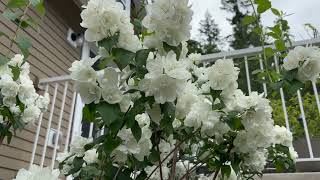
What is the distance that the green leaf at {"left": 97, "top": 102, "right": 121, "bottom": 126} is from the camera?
1112 millimetres

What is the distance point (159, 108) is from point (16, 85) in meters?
1.25

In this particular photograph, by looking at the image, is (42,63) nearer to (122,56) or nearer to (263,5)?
(263,5)

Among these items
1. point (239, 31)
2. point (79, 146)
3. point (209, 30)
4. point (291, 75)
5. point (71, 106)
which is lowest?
point (79, 146)

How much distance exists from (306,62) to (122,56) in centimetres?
72

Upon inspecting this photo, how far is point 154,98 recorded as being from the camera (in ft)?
3.86

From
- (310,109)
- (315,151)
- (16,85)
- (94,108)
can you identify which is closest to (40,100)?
(16,85)

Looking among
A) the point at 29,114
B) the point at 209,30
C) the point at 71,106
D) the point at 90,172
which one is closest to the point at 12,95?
the point at 29,114

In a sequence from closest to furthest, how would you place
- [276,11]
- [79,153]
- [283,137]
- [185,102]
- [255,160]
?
[185,102], [255,160], [79,153], [276,11], [283,137]

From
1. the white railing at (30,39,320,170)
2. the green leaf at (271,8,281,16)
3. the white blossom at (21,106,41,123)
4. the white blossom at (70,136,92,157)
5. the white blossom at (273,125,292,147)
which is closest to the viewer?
the white blossom at (70,136,92,157)

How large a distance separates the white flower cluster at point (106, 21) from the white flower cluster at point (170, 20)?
85 millimetres

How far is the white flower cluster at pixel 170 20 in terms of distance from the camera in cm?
118

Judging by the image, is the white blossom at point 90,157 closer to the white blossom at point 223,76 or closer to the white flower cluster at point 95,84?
the white flower cluster at point 95,84

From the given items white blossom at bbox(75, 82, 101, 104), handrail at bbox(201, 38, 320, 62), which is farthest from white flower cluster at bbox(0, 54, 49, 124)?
handrail at bbox(201, 38, 320, 62)

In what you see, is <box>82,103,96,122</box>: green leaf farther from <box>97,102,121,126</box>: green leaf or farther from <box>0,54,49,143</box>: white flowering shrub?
<box>0,54,49,143</box>: white flowering shrub
